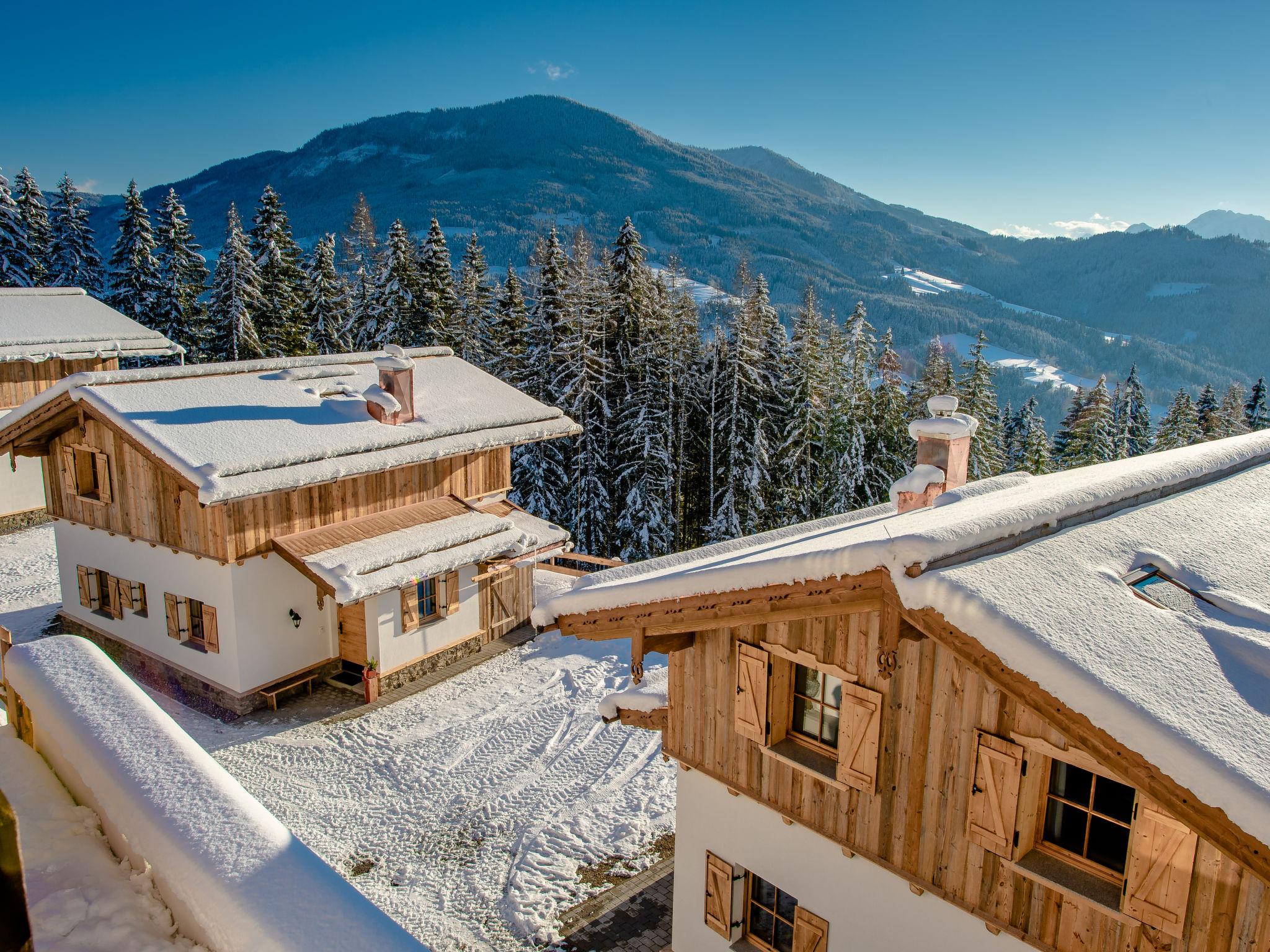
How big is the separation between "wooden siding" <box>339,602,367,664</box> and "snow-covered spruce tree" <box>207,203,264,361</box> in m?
21.8

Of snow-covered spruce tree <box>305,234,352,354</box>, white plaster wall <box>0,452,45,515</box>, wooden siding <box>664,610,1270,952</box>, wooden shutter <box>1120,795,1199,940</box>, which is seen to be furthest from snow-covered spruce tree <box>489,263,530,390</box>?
wooden shutter <box>1120,795,1199,940</box>

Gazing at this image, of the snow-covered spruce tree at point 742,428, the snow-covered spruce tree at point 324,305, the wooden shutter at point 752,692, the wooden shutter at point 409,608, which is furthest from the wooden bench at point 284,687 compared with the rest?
the snow-covered spruce tree at point 324,305

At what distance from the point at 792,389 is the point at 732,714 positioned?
28.7m

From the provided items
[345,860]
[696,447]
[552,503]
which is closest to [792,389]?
[696,447]

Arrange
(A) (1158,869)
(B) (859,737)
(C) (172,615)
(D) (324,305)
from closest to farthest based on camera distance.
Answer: (A) (1158,869)
(B) (859,737)
(C) (172,615)
(D) (324,305)

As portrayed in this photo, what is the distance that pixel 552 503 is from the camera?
110ft

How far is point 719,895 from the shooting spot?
872 cm

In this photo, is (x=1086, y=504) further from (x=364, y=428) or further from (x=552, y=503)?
(x=552, y=503)

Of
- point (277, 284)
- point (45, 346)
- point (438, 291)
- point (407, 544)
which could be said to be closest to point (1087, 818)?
point (407, 544)

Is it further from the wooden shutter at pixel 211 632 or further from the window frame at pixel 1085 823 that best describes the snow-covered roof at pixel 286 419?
the window frame at pixel 1085 823

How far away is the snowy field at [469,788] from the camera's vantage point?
11586 millimetres

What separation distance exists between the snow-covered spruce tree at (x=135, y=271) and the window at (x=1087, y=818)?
1670 inches

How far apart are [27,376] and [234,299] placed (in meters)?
10.5

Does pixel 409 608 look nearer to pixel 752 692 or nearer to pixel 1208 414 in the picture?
pixel 752 692
